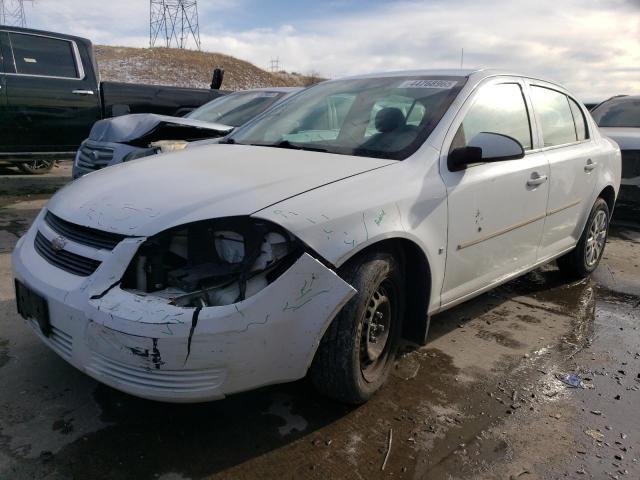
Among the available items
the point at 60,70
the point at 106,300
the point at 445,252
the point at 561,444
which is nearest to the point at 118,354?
the point at 106,300

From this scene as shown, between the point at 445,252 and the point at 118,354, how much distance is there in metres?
1.69

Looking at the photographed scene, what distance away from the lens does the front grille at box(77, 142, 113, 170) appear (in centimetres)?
551

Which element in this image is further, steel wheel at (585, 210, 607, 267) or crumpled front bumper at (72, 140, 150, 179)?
crumpled front bumper at (72, 140, 150, 179)

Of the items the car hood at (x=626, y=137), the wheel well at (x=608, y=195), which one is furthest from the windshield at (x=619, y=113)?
the wheel well at (x=608, y=195)

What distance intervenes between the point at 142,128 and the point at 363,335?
12.7 feet

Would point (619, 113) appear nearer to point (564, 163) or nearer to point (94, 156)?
point (564, 163)

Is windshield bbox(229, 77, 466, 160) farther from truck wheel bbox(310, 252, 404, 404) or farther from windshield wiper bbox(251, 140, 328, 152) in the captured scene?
truck wheel bbox(310, 252, 404, 404)

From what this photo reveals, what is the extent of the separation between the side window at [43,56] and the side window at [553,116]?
636 centimetres

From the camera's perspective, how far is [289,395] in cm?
282

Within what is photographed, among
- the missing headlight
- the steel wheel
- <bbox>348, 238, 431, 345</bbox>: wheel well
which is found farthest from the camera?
the steel wheel

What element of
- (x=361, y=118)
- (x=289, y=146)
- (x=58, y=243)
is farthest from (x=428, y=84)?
(x=58, y=243)

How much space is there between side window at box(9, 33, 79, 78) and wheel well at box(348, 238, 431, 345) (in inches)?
262

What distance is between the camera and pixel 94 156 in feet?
18.3

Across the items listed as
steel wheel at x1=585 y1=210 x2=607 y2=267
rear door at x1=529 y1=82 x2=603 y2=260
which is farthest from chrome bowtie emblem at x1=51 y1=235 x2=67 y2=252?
steel wheel at x1=585 y1=210 x2=607 y2=267
